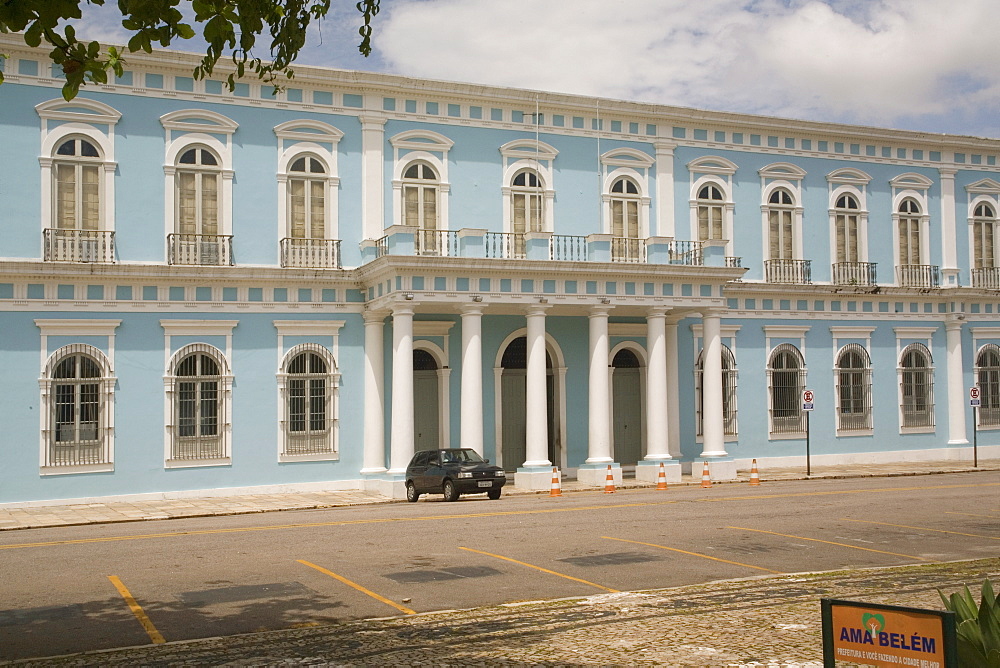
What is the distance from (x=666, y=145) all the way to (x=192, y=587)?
2190 cm

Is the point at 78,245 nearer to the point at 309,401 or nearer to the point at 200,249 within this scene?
the point at 200,249

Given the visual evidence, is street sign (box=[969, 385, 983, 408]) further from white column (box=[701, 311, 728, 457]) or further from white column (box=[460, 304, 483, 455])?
white column (box=[460, 304, 483, 455])

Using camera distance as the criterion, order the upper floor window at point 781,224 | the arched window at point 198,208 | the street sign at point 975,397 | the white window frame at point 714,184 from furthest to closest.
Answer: the upper floor window at point 781,224, the street sign at point 975,397, the white window frame at point 714,184, the arched window at point 198,208

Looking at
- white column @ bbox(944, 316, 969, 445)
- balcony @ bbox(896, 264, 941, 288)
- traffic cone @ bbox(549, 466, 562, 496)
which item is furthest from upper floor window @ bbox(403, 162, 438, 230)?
white column @ bbox(944, 316, 969, 445)

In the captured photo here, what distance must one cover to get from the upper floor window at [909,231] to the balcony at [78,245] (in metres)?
23.7

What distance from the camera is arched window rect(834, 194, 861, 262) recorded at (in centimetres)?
3225

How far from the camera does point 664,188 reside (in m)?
29.8

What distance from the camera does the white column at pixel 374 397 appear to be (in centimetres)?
2598

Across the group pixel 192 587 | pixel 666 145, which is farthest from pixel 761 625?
pixel 666 145

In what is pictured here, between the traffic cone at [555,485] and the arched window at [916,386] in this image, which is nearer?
the traffic cone at [555,485]

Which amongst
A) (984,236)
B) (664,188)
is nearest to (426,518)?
(664,188)

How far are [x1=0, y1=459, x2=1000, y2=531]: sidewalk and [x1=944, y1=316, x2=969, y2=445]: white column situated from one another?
14.6 feet

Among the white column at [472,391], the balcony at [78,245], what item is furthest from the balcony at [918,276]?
the balcony at [78,245]

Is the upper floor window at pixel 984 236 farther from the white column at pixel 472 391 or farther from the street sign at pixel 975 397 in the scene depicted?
the white column at pixel 472 391
